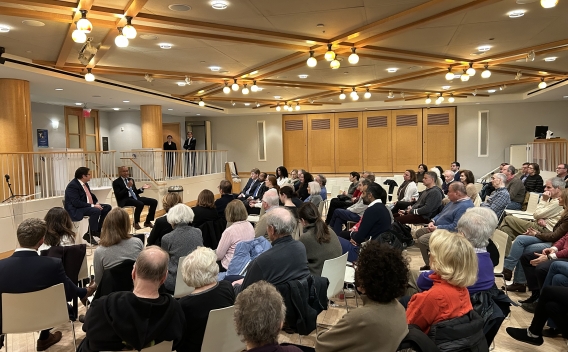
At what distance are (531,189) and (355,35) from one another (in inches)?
193

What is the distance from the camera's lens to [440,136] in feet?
51.4

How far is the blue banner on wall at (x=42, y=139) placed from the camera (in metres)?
13.3

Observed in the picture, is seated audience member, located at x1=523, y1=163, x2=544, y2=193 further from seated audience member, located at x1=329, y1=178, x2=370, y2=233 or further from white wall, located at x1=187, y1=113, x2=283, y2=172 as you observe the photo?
white wall, located at x1=187, y1=113, x2=283, y2=172

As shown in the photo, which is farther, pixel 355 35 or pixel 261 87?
pixel 261 87

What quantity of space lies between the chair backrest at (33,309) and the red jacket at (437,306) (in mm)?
2472

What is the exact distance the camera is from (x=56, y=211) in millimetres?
4152

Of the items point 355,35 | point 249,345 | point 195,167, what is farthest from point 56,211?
point 195,167

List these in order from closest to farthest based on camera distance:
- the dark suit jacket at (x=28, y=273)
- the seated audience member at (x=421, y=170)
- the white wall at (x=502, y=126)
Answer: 1. the dark suit jacket at (x=28, y=273)
2. the seated audience member at (x=421, y=170)
3. the white wall at (x=502, y=126)

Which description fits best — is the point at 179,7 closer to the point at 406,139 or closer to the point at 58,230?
the point at 58,230

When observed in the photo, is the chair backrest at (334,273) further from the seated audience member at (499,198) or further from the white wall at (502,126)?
the white wall at (502,126)

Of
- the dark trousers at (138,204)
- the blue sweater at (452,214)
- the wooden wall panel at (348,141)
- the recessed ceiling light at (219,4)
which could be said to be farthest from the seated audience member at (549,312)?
the wooden wall panel at (348,141)

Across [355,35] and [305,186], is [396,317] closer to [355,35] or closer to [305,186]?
[355,35]

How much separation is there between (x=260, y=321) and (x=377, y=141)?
15221 mm

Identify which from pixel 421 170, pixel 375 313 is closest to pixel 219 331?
pixel 375 313
